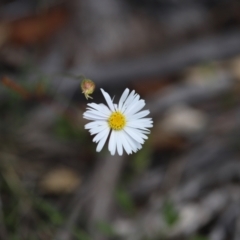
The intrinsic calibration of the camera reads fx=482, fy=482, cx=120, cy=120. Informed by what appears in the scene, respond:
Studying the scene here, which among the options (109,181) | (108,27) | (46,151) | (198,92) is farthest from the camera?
(108,27)

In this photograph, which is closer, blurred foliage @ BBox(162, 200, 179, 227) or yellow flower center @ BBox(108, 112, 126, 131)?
yellow flower center @ BBox(108, 112, 126, 131)

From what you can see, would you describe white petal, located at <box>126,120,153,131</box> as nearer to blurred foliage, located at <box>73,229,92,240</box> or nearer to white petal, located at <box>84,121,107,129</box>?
white petal, located at <box>84,121,107,129</box>

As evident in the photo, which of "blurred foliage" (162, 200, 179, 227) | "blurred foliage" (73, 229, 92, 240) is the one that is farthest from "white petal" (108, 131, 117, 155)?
"blurred foliage" (73, 229, 92, 240)

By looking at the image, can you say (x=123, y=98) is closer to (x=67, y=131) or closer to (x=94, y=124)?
(x=94, y=124)

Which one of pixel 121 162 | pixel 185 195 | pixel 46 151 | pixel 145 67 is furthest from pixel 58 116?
pixel 185 195

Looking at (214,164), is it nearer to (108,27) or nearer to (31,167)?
(31,167)

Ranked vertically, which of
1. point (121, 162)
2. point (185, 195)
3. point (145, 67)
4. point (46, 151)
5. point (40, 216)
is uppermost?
point (145, 67)

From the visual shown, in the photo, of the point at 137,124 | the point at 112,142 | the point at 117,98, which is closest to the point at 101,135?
the point at 112,142
